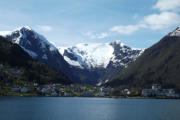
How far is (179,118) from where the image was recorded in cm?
8994

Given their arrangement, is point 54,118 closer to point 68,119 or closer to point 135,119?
point 68,119

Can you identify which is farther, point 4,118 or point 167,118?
point 167,118

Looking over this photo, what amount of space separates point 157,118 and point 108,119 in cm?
1462

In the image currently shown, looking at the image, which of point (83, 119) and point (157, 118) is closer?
point (83, 119)

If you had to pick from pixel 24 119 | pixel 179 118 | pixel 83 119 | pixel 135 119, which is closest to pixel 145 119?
pixel 135 119

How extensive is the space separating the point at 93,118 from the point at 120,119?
24.6ft

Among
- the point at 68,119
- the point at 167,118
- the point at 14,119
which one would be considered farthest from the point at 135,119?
the point at 14,119

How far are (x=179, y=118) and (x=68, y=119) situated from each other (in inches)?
1234

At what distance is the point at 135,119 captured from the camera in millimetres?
89062

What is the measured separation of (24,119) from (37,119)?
330cm

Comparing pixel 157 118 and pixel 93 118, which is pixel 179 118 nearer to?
pixel 157 118

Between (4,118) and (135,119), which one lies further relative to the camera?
(135,119)

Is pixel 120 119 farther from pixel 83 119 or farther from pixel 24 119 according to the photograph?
pixel 24 119

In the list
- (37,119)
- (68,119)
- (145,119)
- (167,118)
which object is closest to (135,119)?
(145,119)
